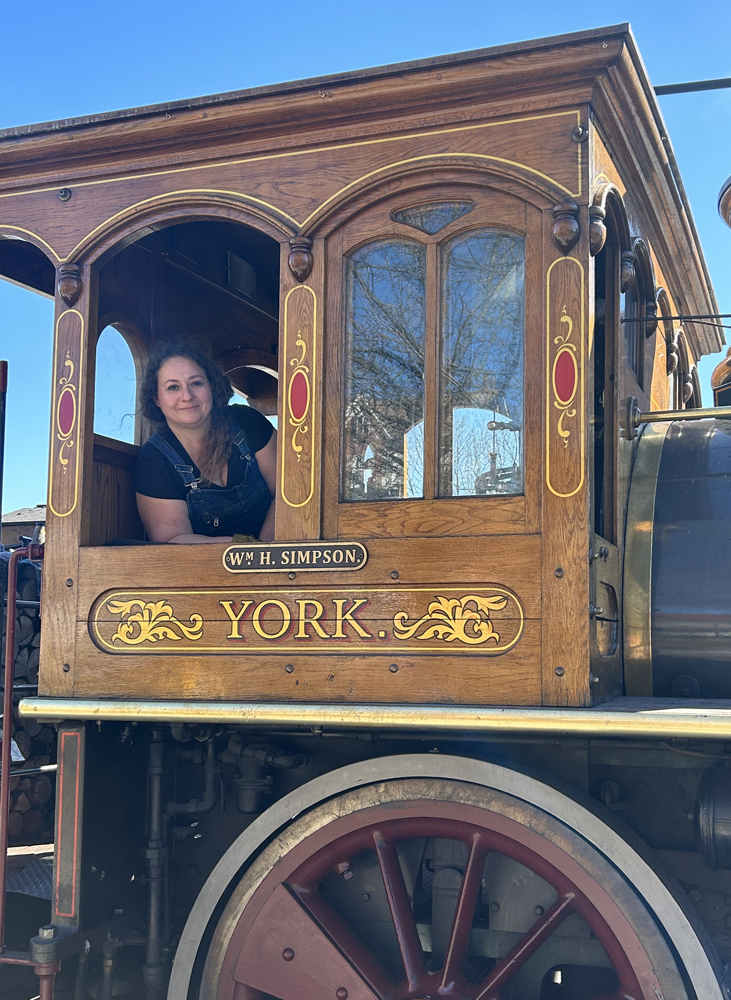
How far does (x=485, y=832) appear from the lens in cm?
259

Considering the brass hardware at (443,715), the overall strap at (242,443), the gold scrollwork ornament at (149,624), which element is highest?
the overall strap at (242,443)

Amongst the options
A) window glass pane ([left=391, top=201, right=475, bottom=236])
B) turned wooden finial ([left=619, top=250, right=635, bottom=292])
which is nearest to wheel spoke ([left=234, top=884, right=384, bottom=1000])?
window glass pane ([left=391, top=201, right=475, bottom=236])

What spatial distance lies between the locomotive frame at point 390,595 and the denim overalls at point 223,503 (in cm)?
39

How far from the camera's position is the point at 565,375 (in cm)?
259

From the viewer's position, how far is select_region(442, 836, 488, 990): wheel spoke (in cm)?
261

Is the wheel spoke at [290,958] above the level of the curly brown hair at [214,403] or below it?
below

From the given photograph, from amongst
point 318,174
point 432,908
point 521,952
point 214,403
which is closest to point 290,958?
point 432,908

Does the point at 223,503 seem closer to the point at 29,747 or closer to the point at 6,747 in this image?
the point at 6,747

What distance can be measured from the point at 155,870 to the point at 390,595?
118 cm

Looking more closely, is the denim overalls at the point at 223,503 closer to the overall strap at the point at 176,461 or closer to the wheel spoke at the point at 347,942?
the overall strap at the point at 176,461

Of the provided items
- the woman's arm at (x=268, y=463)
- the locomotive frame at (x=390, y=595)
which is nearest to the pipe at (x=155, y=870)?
the locomotive frame at (x=390, y=595)

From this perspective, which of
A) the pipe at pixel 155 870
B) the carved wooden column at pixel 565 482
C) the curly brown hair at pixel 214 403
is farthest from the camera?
the curly brown hair at pixel 214 403

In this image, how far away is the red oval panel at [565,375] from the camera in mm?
2580

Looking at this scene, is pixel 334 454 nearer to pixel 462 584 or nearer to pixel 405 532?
pixel 405 532
